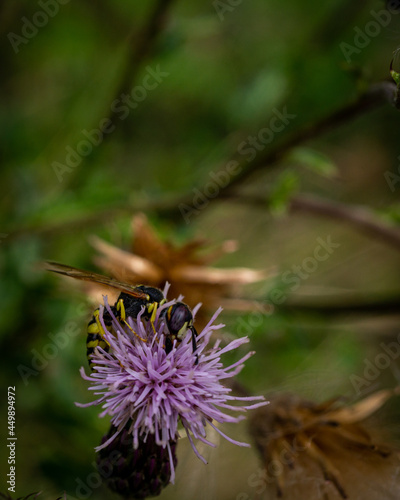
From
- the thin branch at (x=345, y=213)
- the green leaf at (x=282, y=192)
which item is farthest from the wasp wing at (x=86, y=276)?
the thin branch at (x=345, y=213)

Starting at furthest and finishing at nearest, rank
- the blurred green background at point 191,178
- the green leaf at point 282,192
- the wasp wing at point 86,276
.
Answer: the blurred green background at point 191,178 → the green leaf at point 282,192 → the wasp wing at point 86,276

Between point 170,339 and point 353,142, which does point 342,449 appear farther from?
point 353,142

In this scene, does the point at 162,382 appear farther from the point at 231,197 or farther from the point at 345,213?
the point at 345,213

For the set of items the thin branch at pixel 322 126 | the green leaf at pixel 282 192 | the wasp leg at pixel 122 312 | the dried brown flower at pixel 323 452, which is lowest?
the dried brown flower at pixel 323 452

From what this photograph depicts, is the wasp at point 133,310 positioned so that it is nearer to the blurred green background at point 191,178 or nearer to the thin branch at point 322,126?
the blurred green background at point 191,178

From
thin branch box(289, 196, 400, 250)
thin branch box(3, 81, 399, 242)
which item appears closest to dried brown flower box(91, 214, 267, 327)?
thin branch box(3, 81, 399, 242)

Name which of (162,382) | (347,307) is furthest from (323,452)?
(347,307)

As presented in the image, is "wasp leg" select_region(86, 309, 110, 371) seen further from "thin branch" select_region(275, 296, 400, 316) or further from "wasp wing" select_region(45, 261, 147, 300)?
"thin branch" select_region(275, 296, 400, 316)

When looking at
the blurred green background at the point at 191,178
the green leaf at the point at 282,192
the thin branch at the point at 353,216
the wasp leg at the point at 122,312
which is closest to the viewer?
the wasp leg at the point at 122,312
